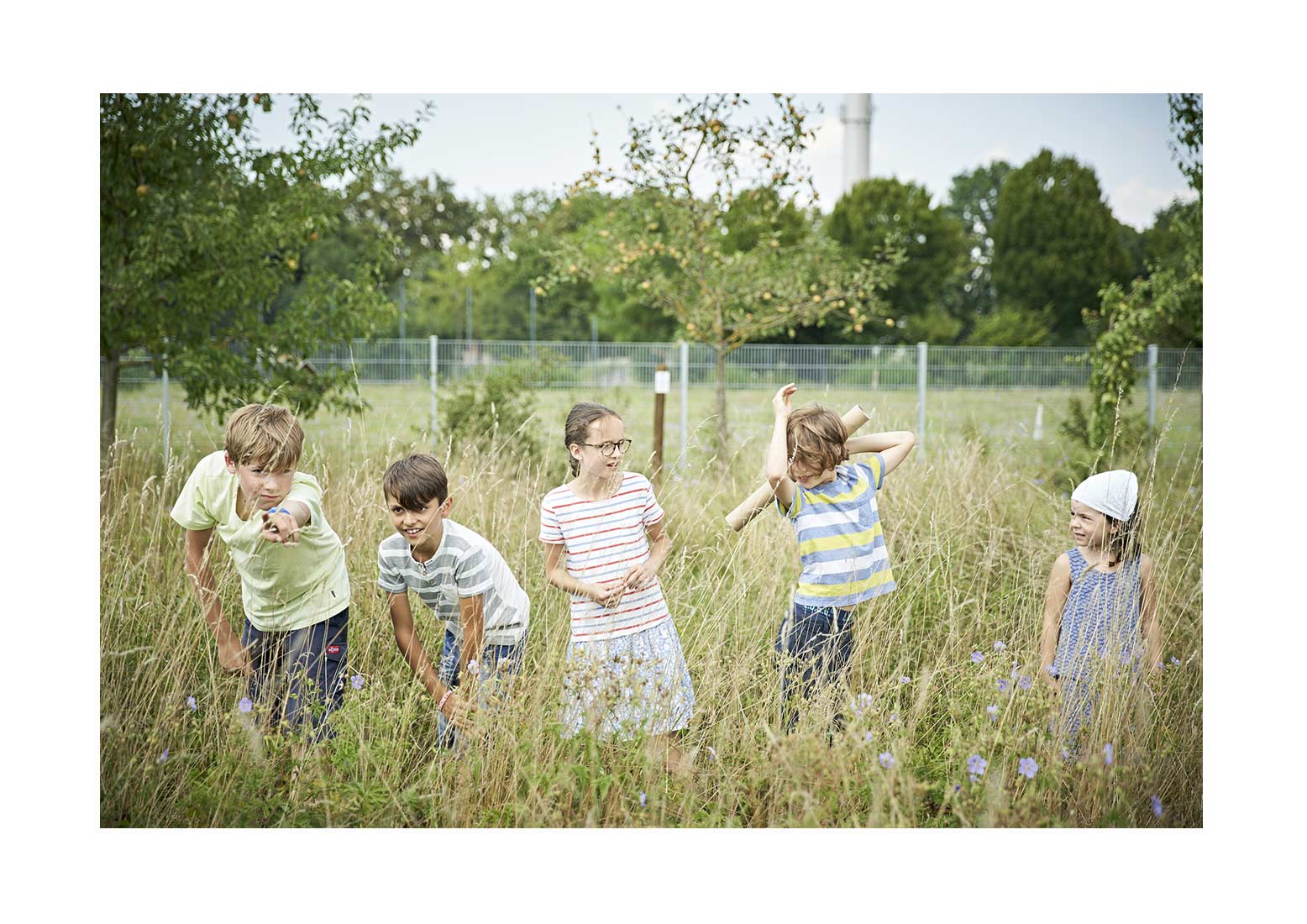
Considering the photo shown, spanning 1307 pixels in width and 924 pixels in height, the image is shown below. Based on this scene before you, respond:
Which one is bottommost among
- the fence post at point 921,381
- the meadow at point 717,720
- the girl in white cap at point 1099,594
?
the meadow at point 717,720

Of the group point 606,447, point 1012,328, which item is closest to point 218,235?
point 606,447

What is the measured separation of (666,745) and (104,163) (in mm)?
3709

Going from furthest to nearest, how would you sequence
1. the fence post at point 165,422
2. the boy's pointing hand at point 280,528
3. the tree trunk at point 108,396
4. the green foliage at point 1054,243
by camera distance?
the green foliage at point 1054,243 < the tree trunk at point 108,396 < the fence post at point 165,422 < the boy's pointing hand at point 280,528

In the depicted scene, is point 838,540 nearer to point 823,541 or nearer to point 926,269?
point 823,541

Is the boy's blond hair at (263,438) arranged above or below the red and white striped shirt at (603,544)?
above

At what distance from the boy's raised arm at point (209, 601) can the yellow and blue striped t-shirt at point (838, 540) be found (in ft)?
5.39

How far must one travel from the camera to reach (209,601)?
2.62m

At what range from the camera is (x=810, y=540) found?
2633 mm

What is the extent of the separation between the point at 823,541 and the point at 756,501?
23 cm

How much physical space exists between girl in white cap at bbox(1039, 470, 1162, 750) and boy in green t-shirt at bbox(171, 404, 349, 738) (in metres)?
2.10

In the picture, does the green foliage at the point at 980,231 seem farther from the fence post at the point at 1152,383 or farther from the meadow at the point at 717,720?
the meadow at the point at 717,720

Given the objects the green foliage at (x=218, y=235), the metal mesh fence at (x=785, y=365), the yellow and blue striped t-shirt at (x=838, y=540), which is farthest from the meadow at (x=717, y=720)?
the metal mesh fence at (x=785, y=365)

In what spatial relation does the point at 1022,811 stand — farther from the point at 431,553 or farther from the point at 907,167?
the point at 907,167

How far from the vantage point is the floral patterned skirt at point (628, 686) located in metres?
2.42
